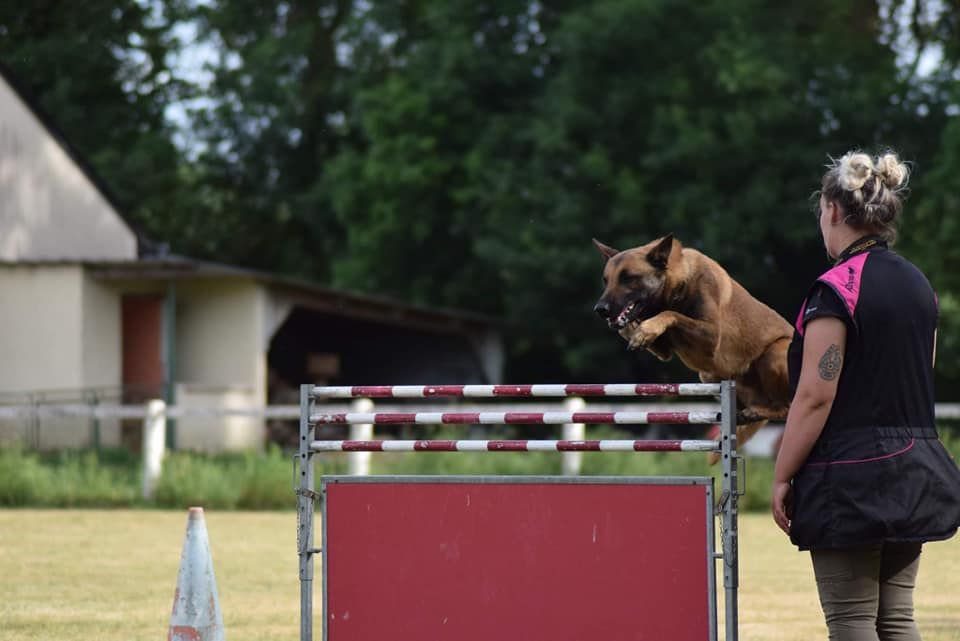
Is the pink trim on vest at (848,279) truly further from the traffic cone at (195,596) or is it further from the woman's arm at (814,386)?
the traffic cone at (195,596)

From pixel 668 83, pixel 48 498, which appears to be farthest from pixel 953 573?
pixel 668 83

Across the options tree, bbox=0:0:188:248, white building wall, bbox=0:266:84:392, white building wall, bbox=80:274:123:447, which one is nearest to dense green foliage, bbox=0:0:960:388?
tree, bbox=0:0:188:248

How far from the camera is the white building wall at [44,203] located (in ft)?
94.3

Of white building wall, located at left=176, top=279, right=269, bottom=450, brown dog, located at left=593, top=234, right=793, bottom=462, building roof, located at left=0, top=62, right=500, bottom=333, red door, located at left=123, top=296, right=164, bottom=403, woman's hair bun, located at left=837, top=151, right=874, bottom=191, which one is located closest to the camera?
woman's hair bun, located at left=837, top=151, right=874, bottom=191

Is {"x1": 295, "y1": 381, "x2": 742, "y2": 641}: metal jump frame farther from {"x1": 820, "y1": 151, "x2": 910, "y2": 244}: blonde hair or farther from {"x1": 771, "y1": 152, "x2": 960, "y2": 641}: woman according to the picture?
{"x1": 820, "y1": 151, "x2": 910, "y2": 244}: blonde hair

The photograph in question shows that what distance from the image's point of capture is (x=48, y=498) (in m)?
17.7

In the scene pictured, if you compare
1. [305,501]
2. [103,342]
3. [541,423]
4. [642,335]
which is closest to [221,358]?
[103,342]

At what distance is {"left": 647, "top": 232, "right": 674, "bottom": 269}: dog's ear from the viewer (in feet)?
19.6

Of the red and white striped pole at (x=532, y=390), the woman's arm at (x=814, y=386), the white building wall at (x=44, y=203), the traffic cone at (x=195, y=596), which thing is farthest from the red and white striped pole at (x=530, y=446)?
the white building wall at (x=44, y=203)

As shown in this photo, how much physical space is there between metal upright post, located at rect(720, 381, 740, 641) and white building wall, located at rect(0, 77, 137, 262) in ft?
A: 79.1

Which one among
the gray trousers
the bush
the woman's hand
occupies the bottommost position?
the bush

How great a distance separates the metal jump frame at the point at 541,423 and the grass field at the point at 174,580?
193cm

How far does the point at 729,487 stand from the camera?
5.71 m

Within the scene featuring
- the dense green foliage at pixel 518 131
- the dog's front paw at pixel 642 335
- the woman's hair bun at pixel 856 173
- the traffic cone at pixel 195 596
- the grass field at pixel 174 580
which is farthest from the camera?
the dense green foliage at pixel 518 131
